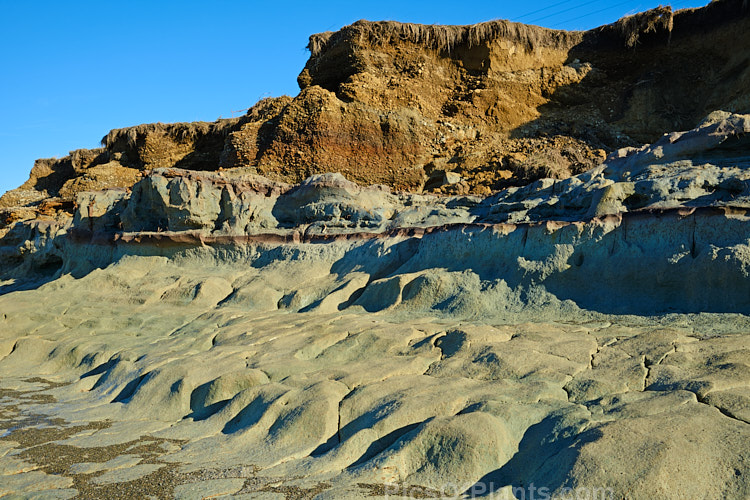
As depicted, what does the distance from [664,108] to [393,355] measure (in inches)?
482

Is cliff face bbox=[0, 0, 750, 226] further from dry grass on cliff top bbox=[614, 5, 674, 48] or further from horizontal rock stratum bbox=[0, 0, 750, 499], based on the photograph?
horizontal rock stratum bbox=[0, 0, 750, 499]

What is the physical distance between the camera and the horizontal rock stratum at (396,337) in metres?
2.76

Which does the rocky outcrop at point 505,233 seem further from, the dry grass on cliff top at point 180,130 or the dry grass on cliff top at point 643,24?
the dry grass on cliff top at point 643,24

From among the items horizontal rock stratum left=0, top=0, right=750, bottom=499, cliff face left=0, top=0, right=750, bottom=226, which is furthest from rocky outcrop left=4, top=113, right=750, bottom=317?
cliff face left=0, top=0, right=750, bottom=226

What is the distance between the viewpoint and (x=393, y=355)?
4.41m

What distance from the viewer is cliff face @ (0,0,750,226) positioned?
13.3 m

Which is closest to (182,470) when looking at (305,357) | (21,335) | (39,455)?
(39,455)

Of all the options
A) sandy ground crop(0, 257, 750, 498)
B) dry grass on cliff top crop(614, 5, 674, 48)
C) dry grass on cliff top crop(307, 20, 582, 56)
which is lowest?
sandy ground crop(0, 257, 750, 498)

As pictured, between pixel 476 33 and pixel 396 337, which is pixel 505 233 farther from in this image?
pixel 476 33

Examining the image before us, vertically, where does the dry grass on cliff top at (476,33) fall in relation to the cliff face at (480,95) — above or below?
above

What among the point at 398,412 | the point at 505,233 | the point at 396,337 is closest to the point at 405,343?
the point at 396,337

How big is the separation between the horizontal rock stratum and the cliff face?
176 cm

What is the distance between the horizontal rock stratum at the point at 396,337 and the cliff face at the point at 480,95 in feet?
5.79

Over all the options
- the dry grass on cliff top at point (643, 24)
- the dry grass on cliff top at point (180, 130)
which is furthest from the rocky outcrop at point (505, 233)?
the dry grass on cliff top at point (643, 24)
